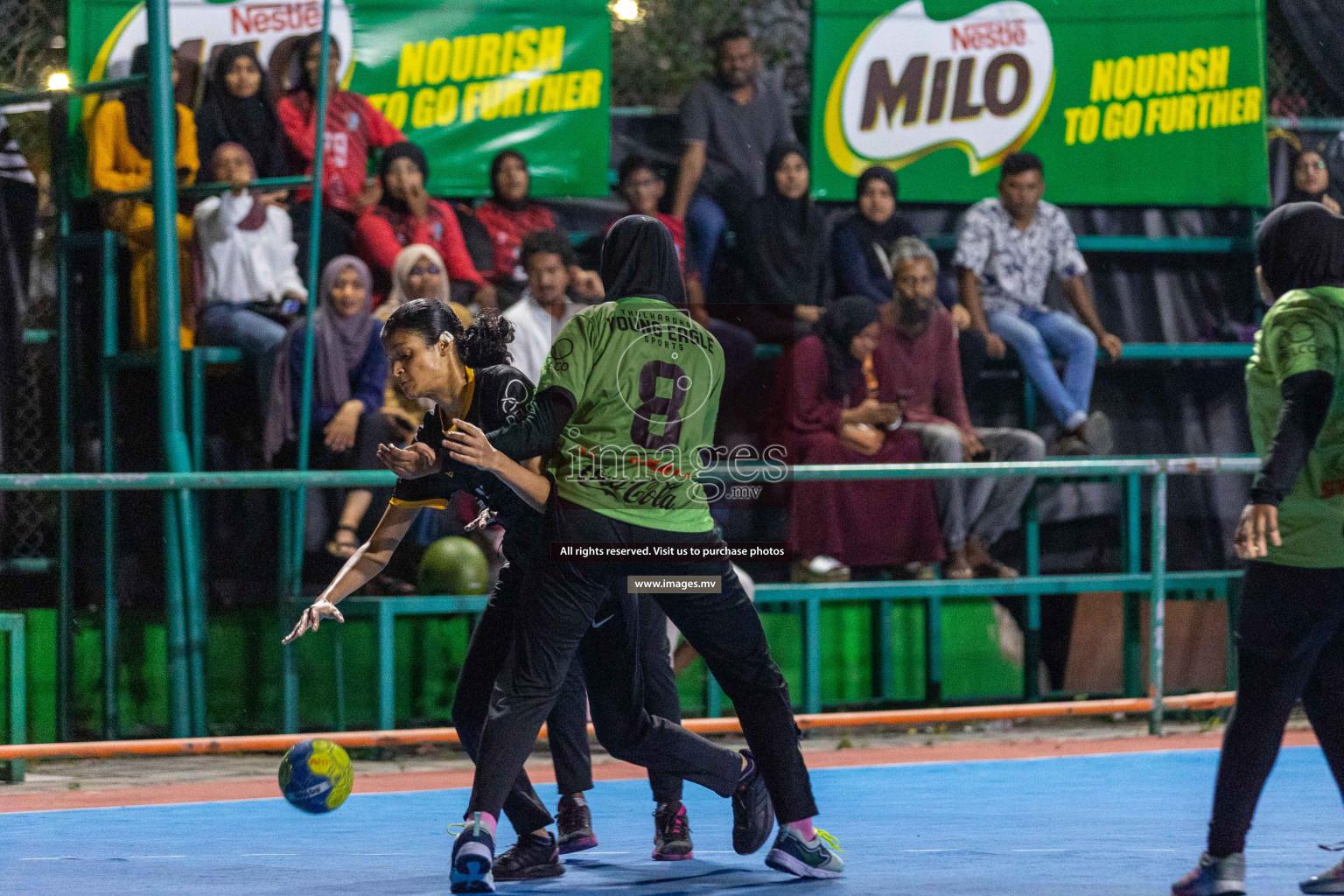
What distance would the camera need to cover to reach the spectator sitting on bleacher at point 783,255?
1010 cm

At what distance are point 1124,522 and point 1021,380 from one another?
3.73ft

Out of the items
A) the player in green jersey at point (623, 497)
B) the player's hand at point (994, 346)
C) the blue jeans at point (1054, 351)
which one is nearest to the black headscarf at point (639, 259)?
the player in green jersey at point (623, 497)

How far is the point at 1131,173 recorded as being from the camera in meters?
11.2

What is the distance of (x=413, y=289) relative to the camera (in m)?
9.34

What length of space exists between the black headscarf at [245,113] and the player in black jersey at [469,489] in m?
4.94

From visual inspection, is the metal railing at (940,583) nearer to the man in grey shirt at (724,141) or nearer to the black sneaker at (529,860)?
the man in grey shirt at (724,141)

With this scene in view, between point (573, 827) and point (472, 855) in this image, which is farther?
point (573, 827)

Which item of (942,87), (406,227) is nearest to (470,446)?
(406,227)

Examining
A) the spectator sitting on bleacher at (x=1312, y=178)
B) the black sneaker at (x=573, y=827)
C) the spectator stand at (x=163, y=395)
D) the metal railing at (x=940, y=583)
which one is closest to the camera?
the black sneaker at (x=573, y=827)

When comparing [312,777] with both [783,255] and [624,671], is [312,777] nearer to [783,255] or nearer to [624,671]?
[624,671]

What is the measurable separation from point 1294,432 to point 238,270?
6365 mm

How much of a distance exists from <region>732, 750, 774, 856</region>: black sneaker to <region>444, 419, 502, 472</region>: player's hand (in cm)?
137

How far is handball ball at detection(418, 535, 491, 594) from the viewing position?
857 centimetres

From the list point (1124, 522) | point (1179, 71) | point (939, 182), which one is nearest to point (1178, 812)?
point (1124, 522)
